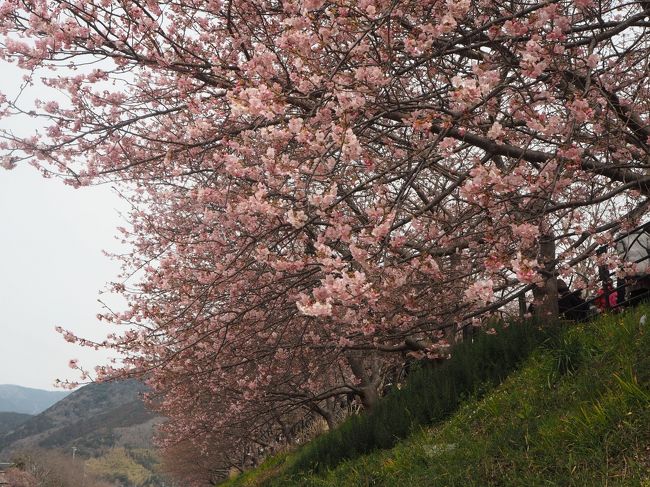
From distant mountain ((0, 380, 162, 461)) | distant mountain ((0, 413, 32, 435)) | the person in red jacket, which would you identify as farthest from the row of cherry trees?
distant mountain ((0, 413, 32, 435))

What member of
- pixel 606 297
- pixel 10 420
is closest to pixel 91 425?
pixel 10 420

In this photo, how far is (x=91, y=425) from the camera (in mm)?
127938

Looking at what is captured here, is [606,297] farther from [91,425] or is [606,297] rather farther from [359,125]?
[91,425]

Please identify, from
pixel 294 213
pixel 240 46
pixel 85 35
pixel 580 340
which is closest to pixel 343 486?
pixel 580 340

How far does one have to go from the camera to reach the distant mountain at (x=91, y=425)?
108887mm

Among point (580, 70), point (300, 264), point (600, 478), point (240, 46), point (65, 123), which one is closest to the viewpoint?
point (600, 478)

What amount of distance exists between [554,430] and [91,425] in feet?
462

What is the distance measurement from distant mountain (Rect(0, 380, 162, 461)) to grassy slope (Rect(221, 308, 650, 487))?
91066 millimetres

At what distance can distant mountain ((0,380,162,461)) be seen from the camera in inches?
4287

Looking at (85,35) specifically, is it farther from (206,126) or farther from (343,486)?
(343,486)

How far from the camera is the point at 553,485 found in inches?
146

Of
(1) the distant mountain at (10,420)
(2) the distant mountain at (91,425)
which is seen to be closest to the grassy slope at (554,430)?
(2) the distant mountain at (91,425)

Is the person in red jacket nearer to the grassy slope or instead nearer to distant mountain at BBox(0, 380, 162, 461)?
the grassy slope

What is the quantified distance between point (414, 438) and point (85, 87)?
16.7ft
